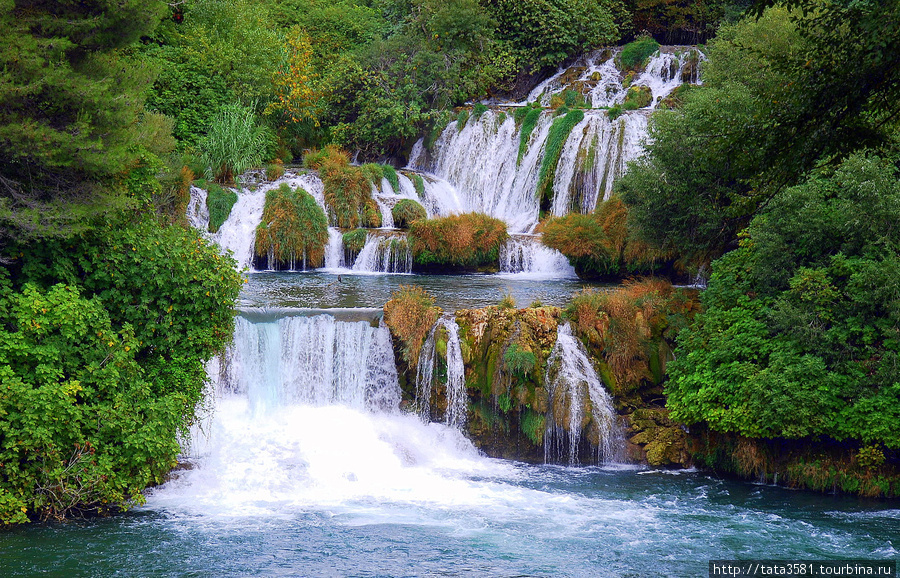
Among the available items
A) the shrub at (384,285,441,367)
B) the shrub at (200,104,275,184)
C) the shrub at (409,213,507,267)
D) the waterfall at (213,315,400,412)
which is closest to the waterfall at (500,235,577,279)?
the shrub at (409,213,507,267)

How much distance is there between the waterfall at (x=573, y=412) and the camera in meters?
14.0

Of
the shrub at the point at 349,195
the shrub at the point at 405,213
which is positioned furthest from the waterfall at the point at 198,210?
the shrub at the point at 405,213

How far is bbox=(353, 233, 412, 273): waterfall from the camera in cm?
2223

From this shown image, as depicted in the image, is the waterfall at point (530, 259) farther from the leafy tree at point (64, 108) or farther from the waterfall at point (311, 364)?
the leafy tree at point (64, 108)

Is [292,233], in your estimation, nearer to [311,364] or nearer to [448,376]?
[311,364]

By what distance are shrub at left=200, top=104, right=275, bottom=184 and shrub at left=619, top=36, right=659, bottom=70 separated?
13.7 metres

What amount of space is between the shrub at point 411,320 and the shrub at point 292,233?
766 cm

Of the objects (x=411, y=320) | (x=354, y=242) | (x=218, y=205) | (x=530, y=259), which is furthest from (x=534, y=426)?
(x=218, y=205)

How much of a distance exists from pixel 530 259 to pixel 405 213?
13.3 ft

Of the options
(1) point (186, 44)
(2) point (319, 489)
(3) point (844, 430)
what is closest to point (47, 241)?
(2) point (319, 489)

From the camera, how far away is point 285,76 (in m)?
28.9

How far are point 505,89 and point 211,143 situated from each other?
12.2 m

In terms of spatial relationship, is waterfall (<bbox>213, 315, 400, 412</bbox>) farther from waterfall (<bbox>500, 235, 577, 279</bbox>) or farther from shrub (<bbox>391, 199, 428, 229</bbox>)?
shrub (<bbox>391, 199, 428, 229</bbox>)

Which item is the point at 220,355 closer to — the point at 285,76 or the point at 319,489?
the point at 319,489
